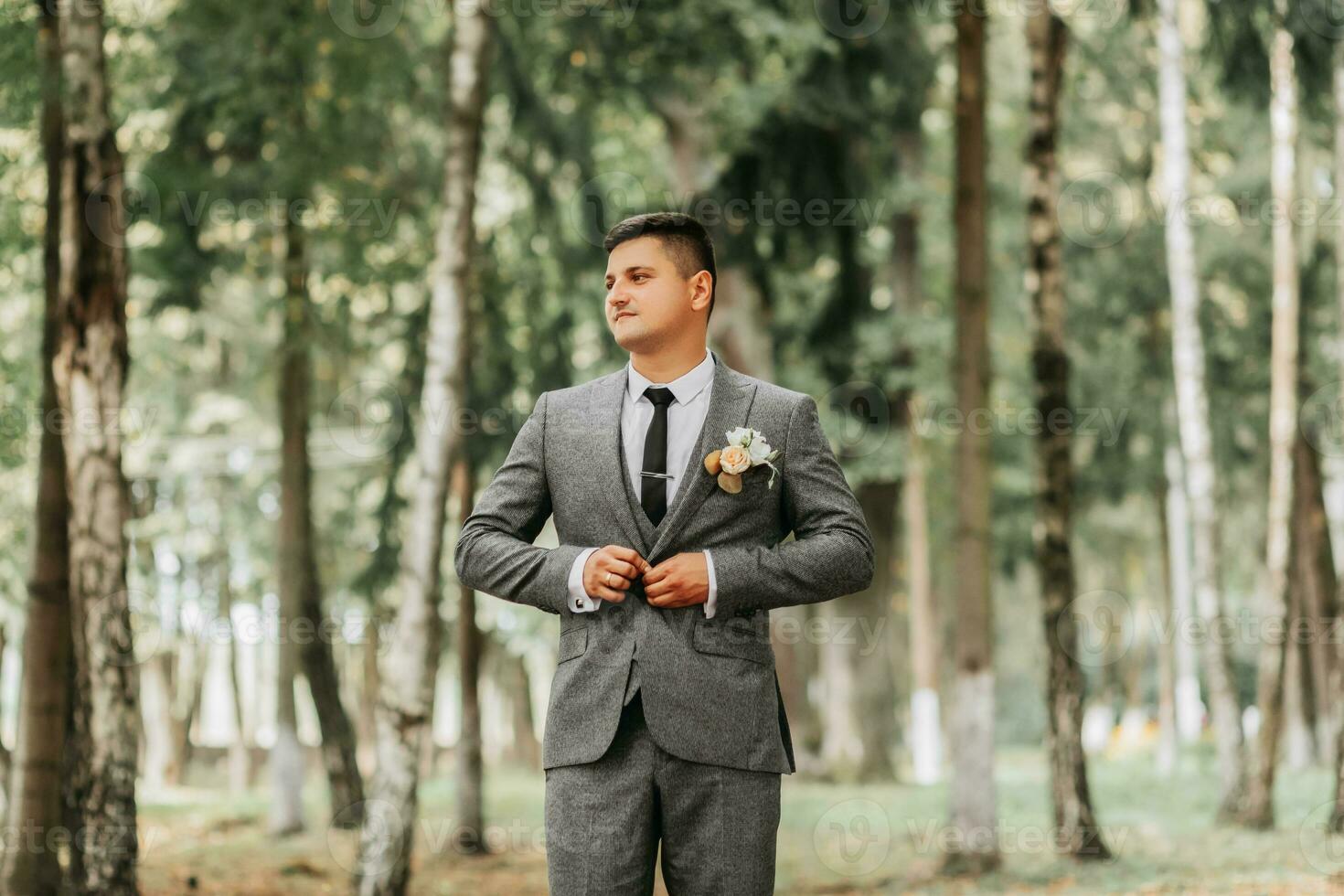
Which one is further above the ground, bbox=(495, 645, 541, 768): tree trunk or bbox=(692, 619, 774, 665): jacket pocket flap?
bbox=(692, 619, 774, 665): jacket pocket flap

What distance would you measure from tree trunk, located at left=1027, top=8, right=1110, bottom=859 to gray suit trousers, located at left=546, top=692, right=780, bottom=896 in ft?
30.9

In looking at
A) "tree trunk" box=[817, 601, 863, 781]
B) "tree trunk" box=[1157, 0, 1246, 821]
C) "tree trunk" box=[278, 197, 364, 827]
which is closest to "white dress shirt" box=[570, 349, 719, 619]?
"tree trunk" box=[278, 197, 364, 827]

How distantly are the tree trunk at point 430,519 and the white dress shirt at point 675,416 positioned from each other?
255 inches

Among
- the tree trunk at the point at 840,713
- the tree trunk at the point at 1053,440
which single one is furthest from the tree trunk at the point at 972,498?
the tree trunk at the point at 840,713

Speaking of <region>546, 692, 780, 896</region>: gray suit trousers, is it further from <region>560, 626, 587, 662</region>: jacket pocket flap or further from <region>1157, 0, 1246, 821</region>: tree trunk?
<region>1157, 0, 1246, 821</region>: tree trunk

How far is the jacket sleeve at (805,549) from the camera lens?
3.27m

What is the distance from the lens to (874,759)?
70.4 ft

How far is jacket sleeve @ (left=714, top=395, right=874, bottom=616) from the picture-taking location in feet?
10.7

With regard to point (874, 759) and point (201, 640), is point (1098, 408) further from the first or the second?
point (201, 640)

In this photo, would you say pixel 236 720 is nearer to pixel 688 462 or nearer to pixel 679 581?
pixel 688 462

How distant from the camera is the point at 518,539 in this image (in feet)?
11.4

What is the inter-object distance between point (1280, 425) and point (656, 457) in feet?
42.3

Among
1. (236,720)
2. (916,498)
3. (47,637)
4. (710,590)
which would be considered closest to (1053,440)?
(47,637)

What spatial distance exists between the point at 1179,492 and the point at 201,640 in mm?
19025
